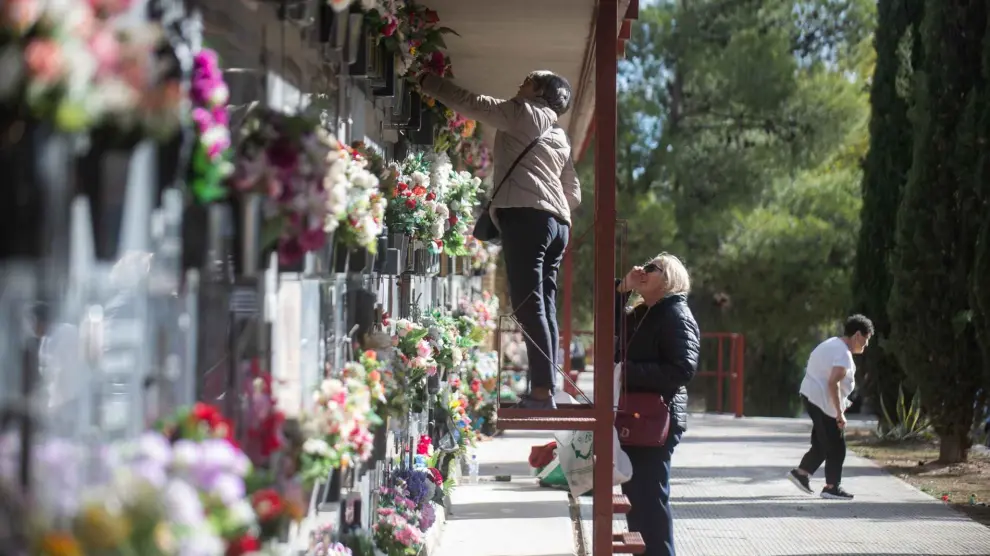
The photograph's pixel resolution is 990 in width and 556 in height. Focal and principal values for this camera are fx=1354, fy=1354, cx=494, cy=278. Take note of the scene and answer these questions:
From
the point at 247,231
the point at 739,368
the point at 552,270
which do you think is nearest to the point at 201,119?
the point at 247,231

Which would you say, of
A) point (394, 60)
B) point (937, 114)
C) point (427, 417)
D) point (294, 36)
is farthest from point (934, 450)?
point (294, 36)

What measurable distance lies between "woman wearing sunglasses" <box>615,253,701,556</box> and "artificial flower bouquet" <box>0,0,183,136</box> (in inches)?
180

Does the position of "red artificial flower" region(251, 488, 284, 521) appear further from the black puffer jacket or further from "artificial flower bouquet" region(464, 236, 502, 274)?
"artificial flower bouquet" region(464, 236, 502, 274)

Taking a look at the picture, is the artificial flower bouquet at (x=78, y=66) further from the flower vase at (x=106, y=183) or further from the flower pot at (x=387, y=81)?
the flower pot at (x=387, y=81)

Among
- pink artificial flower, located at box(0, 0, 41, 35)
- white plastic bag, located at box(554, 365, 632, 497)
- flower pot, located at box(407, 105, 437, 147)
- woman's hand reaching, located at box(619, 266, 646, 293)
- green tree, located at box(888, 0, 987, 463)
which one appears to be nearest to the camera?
pink artificial flower, located at box(0, 0, 41, 35)

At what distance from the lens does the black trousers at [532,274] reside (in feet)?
21.3

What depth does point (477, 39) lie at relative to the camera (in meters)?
7.73

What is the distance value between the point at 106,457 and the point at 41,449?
0.57 feet

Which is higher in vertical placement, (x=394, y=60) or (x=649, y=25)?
(x=649, y=25)

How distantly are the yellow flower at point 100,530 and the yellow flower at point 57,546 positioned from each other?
31 mm

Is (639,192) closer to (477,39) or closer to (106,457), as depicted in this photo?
(477,39)

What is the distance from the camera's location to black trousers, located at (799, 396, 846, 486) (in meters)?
10.5

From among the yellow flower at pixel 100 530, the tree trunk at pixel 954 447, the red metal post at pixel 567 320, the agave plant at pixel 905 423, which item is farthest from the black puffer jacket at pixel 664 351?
the agave plant at pixel 905 423

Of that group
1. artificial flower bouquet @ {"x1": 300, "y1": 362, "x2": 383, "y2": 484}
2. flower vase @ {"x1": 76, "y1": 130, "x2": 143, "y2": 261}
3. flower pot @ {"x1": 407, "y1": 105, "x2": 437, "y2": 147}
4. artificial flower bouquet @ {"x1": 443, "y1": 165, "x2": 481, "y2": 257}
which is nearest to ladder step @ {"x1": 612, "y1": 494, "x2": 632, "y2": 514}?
artificial flower bouquet @ {"x1": 443, "y1": 165, "x2": 481, "y2": 257}
